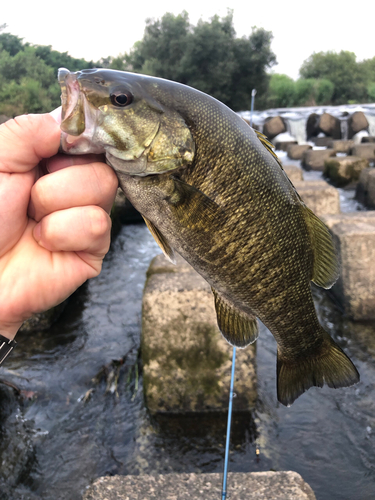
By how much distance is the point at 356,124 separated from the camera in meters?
20.1

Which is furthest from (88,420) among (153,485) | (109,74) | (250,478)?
(109,74)

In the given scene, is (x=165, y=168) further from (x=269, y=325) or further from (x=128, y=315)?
(x=128, y=315)

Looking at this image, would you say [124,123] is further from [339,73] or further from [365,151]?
[339,73]

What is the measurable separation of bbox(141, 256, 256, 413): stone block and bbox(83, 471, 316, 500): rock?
4.41 ft

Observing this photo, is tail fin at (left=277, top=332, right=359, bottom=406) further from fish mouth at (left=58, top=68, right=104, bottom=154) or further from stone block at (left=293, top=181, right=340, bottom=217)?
stone block at (left=293, top=181, right=340, bottom=217)

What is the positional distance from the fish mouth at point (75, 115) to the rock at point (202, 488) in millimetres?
1888

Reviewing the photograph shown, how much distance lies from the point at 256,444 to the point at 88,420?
1.68 m

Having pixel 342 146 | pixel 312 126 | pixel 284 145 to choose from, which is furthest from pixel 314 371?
pixel 312 126

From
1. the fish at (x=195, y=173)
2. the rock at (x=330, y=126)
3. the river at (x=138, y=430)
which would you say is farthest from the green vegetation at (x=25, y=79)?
the fish at (x=195, y=173)

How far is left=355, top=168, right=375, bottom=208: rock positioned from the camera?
32.1 feet

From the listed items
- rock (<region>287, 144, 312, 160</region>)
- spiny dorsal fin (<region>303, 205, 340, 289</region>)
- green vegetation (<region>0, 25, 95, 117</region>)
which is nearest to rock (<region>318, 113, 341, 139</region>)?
rock (<region>287, 144, 312, 160</region>)

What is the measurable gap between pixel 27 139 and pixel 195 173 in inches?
24.2

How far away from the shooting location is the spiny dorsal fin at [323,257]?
1.75 meters

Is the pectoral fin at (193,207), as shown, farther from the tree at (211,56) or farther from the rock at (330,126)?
the tree at (211,56)
